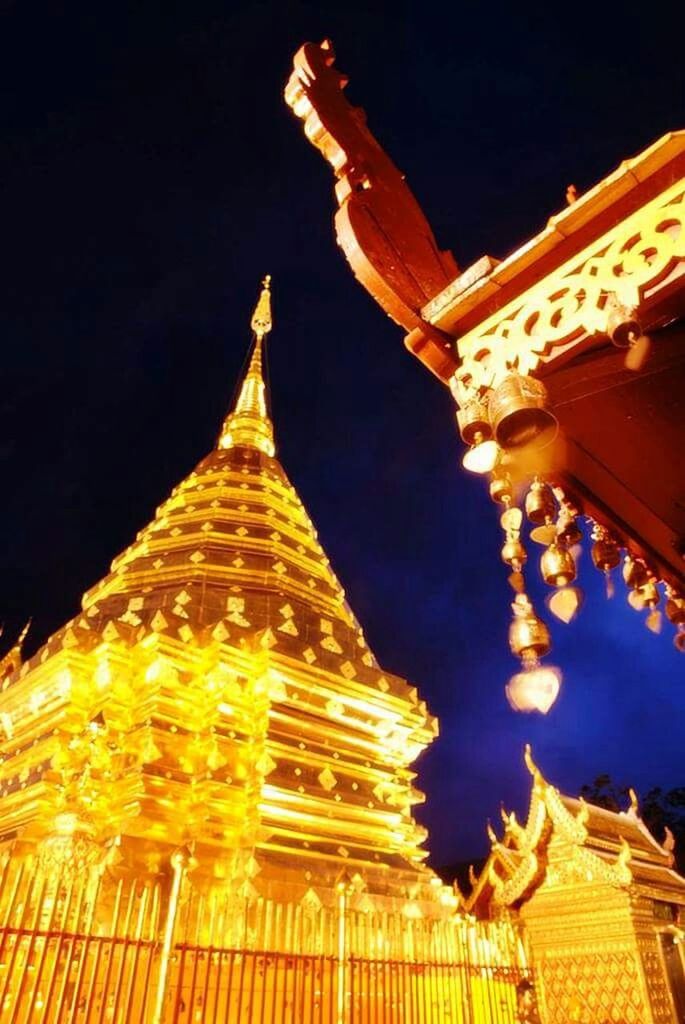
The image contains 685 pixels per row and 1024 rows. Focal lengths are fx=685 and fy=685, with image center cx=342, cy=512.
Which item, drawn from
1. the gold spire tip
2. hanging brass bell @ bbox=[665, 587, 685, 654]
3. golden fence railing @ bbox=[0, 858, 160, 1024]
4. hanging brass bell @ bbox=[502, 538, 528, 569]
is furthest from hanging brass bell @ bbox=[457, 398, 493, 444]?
the gold spire tip

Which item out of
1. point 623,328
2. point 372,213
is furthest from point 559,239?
point 372,213

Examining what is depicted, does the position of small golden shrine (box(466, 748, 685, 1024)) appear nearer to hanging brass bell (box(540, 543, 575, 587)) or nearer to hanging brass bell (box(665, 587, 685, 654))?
hanging brass bell (box(665, 587, 685, 654))

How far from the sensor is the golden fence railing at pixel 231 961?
15.9 ft

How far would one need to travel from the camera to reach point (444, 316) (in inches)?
117

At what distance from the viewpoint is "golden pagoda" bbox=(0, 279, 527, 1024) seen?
A: 551 cm

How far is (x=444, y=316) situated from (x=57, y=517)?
32.4 metres

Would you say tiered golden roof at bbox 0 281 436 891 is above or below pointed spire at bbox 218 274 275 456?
below

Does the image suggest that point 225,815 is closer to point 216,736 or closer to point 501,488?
point 216,736

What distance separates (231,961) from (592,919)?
3835mm

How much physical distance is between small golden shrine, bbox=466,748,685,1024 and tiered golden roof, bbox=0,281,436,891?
7.90ft

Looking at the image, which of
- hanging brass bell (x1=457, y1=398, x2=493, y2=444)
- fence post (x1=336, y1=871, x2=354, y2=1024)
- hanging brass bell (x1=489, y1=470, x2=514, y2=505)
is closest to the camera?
hanging brass bell (x1=457, y1=398, x2=493, y2=444)

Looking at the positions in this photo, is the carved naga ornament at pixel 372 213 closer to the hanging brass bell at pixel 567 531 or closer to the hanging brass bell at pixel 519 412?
the hanging brass bell at pixel 519 412

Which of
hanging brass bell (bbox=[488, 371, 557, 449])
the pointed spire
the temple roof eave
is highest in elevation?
the pointed spire

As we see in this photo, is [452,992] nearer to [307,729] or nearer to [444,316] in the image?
[307,729]
